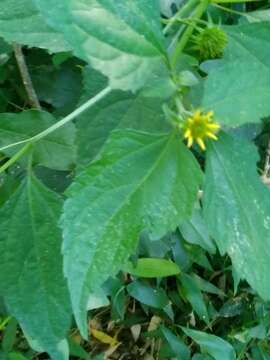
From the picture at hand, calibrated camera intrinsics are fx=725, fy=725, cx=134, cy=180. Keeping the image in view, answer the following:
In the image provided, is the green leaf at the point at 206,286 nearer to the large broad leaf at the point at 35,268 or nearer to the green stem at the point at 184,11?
the large broad leaf at the point at 35,268

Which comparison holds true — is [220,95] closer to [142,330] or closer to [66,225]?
[66,225]

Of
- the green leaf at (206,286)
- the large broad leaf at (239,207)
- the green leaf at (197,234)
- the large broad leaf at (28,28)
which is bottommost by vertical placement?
the green leaf at (206,286)

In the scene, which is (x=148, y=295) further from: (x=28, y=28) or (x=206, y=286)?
(x=28, y=28)

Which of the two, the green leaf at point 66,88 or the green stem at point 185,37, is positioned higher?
the green stem at point 185,37

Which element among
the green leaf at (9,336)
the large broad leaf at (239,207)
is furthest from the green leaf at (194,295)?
the large broad leaf at (239,207)

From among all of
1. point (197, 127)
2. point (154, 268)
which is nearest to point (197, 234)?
point (154, 268)

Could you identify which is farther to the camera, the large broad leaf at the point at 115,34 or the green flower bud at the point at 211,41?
the green flower bud at the point at 211,41

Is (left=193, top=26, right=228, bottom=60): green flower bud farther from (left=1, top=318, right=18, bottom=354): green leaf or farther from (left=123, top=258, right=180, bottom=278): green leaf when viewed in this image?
(left=1, top=318, right=18, bottom=354): green leaf
